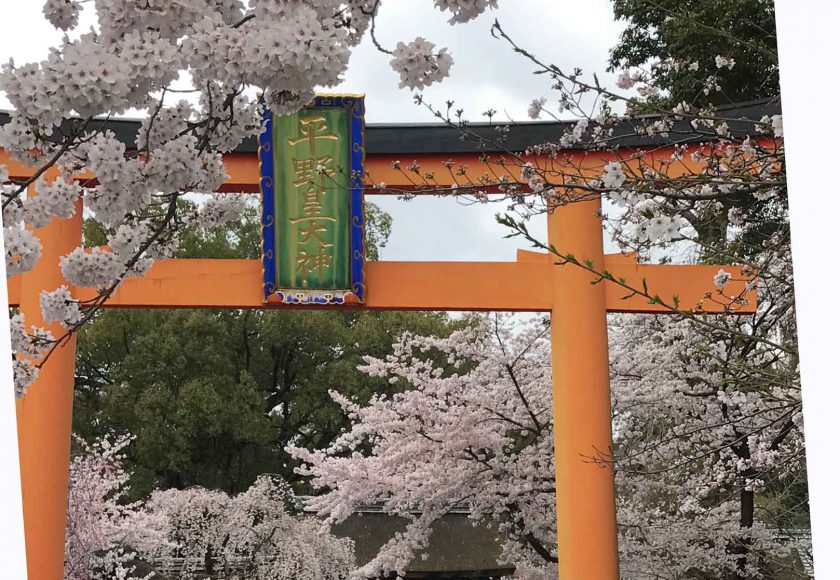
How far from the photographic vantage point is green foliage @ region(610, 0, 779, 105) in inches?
328

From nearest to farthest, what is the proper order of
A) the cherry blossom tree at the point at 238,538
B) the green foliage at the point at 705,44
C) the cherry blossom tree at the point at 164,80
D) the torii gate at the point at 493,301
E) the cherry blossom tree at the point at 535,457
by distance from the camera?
1. the cherry blossom tree at the point at 164,80
2. the torii gate at the point at 493,301
3. the cherry blossom tree at the point at 535,457
4. the green foliage at the point at 705,44
5. the cherry blossom tree at the point at 238,538

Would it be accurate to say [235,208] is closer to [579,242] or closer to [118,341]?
[579,242]

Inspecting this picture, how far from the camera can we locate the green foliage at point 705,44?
832 cm

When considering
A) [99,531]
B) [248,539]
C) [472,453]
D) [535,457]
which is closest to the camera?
[535,457]

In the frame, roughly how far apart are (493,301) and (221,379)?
23.8 ft

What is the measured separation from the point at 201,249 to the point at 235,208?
10123 millimetres

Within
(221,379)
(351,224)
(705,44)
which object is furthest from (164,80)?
(221,379)

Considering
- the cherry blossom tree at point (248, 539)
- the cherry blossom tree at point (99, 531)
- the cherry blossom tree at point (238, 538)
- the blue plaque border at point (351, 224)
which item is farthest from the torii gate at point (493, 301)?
the cherry blossom tree at point (248, 539)

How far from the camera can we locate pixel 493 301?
5.36 m

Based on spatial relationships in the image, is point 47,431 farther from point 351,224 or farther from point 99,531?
point 99,531

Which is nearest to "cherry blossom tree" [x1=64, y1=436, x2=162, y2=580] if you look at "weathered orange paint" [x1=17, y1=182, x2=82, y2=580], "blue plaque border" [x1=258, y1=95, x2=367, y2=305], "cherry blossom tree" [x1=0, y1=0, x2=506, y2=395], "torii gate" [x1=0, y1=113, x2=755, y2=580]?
"weathered orange paint" [x1=17, y1=182, x2=82, y2=580]

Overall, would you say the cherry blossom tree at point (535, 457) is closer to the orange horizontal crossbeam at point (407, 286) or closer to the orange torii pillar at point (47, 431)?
the orange horizontal crossbeam at point (407, 286)

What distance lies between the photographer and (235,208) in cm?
305

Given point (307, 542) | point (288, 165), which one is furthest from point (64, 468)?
point (307, 542)
